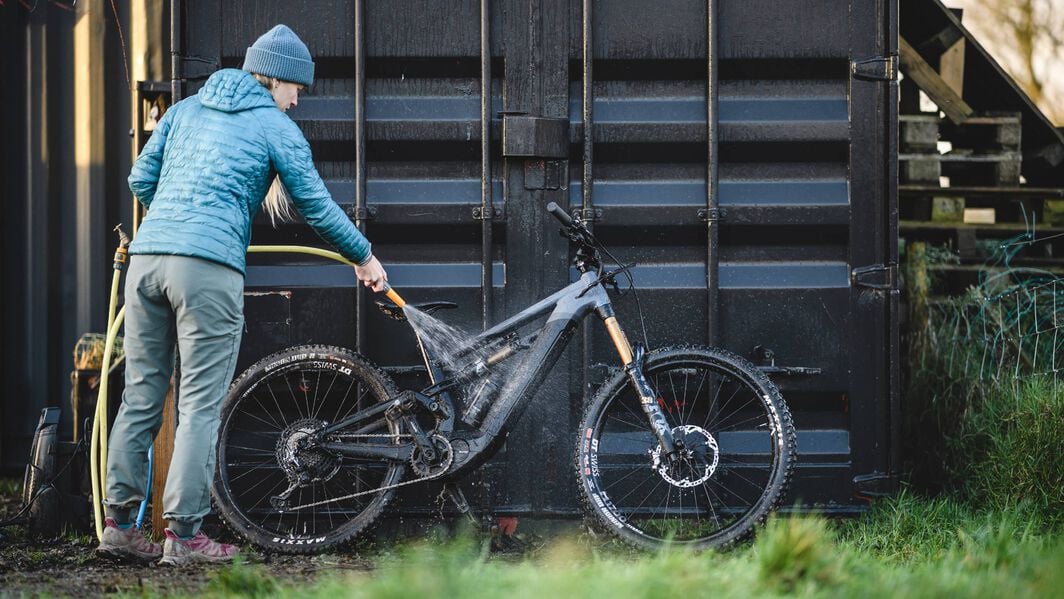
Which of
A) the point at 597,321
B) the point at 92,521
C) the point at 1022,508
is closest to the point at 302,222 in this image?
the point at 597,321

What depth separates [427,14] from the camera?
4.66 metres

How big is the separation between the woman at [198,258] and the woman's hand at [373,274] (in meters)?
0.05

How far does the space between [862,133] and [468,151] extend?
1757 mm

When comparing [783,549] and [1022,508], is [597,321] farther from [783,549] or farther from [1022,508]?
[1022,508]

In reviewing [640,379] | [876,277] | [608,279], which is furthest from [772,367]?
[608,279]

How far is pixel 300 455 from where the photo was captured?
14.7 ft

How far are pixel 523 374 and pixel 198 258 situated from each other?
1390 millimetres

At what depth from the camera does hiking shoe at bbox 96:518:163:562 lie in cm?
412

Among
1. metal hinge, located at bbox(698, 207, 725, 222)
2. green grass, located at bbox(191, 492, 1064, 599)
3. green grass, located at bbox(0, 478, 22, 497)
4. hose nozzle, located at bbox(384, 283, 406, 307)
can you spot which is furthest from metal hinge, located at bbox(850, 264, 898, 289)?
green grass, located at bbox(0, 478, 22, 497)

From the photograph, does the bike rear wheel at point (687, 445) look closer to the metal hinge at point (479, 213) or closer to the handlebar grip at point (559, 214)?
the handlebar grip at point (559, 214)

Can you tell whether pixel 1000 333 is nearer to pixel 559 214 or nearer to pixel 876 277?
pixel 876 277

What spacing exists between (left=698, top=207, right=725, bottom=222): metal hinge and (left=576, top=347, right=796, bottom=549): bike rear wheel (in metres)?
0.62

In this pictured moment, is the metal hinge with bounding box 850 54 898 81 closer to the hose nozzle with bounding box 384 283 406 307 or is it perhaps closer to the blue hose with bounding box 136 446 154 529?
the hose nozzle with bounding box 384 283 406 307

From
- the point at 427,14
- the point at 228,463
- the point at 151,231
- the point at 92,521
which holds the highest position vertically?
the point at 427,14
